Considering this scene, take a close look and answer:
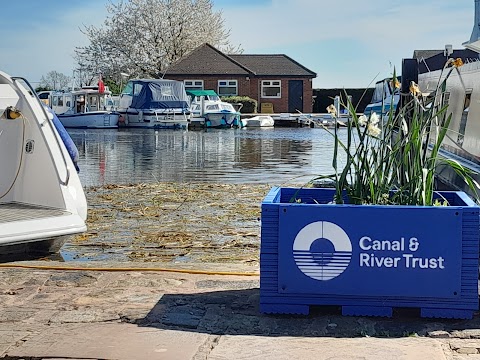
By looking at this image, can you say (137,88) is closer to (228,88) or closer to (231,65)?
(228,88)

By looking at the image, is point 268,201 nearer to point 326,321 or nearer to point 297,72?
point 326,321

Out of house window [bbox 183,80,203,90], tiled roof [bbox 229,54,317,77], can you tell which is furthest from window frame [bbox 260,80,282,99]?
house window [bbox 183,80,203,90]

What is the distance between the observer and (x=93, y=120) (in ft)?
137

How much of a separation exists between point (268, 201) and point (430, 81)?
6301 mm

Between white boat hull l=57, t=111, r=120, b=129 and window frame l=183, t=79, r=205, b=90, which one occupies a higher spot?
window frame l=183, t=79, r=205, b=90

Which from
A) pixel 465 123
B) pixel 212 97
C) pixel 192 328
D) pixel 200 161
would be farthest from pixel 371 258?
pixel 212 97

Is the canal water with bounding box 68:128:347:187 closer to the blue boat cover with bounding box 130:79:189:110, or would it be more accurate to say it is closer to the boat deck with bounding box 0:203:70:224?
the boat deck with bounding box 0:203:70:224

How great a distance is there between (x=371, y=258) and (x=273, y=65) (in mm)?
52914

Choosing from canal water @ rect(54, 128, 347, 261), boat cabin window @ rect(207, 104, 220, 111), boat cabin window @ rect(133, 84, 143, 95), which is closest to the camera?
canal water @ rect(54, 128, 347, 261)

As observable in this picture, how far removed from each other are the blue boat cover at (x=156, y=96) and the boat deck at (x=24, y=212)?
1388 inches

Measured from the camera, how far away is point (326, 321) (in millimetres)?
4703

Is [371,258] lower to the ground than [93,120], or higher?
lower

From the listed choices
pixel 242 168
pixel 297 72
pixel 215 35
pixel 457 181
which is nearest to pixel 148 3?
pixel 215 35

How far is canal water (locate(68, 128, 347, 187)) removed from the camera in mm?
15461
